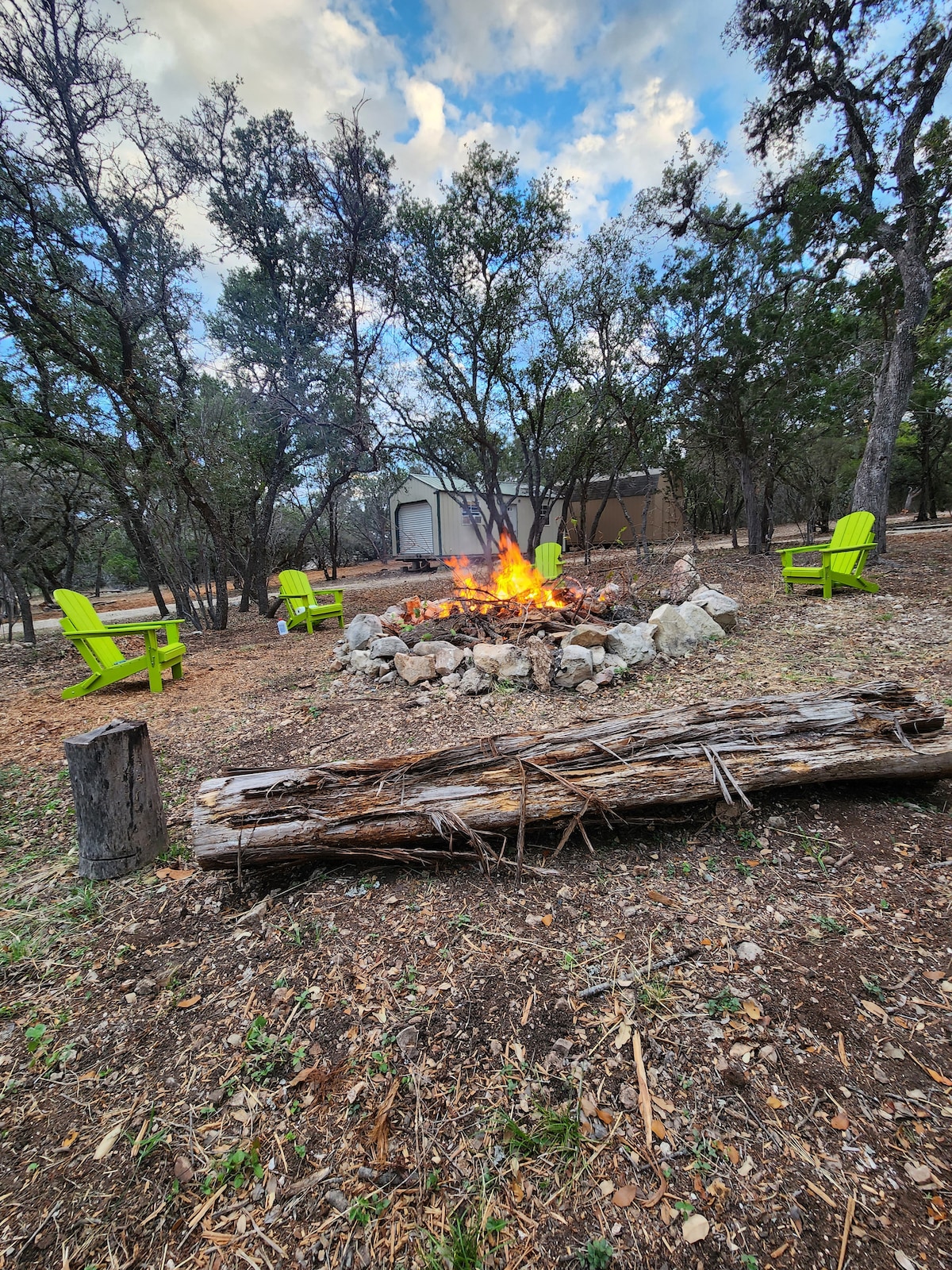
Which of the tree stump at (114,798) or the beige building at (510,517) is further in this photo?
the beige building at (510,517)

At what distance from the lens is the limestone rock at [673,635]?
4.75m

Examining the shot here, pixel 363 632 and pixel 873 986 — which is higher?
pixel 363 632

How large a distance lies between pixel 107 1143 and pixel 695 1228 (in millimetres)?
1528

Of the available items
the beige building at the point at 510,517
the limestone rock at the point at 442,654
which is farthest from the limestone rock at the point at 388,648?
the beige building at the point at 510,517

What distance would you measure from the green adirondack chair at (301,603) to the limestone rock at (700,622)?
591 centimetres

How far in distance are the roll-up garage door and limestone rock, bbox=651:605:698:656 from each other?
17201 millimetres

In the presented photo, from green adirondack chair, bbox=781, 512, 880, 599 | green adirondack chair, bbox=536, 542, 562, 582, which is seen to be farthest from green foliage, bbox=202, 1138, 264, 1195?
green adirondack chair, bbox=536, 542, 562, 582

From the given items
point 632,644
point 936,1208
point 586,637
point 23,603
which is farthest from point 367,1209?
point 23,603

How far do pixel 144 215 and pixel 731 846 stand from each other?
37.4 ft

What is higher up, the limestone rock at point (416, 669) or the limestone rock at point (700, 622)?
the limestone rock at point (700, 622)

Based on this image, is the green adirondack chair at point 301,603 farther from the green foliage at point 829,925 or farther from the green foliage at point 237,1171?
the green foliage at point 829,925

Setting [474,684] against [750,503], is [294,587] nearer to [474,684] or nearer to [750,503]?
[474,684]

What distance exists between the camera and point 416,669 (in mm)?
4762

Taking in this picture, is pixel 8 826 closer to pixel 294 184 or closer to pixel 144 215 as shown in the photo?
pixel 144 215
